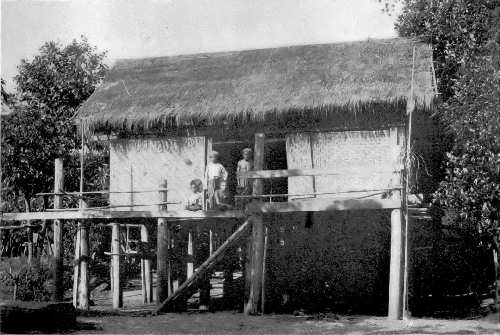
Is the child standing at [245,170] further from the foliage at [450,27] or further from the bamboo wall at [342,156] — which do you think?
the foliage at [450,27]

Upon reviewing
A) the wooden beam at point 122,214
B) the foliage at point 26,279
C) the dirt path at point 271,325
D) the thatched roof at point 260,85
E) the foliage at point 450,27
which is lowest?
the foliage at point 26,279

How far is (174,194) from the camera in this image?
47.4 feet

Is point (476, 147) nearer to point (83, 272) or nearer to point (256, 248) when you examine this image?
point (256, 248)

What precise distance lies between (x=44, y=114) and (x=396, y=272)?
526 inches

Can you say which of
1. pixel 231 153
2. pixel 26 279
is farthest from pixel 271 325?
pixel 26 279

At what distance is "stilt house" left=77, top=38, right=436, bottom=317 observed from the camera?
42.4 feet

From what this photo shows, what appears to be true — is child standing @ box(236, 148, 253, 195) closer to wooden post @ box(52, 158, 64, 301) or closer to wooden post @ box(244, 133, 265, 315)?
wooden post @ box(244, 133, 265, 315)

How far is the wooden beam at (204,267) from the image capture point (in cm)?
1263

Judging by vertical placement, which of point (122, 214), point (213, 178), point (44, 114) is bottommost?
point (122, 214)

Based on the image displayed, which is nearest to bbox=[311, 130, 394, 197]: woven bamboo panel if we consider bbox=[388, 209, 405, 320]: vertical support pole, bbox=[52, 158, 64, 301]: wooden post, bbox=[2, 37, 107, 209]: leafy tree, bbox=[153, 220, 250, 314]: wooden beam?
bbox=[388, 209, 405, 320]: vertical support pole

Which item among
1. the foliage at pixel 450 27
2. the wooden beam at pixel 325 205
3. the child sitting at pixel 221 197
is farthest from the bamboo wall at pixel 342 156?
the foliage at pixel 450 27

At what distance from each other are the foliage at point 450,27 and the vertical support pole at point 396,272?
12.6ft

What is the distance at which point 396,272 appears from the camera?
1171 cm

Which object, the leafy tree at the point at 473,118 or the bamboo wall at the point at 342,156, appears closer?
the leafy tree at the point at 473,118
